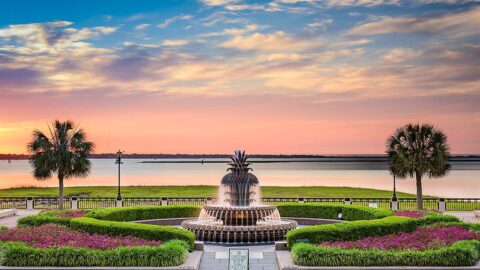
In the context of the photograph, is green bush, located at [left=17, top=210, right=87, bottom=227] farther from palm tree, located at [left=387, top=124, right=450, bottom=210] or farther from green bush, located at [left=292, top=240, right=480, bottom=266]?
palm tree, located at [left=387, top=124, right=450, bottom=210]

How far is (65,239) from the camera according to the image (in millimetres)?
20156

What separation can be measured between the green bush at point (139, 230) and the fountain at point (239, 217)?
308 centimetres

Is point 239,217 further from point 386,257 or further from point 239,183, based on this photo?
point 386,257

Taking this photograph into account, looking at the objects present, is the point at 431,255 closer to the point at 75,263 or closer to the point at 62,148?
the point at 75,263

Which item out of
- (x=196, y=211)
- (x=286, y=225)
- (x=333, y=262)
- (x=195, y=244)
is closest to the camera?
(x=333, y=262)

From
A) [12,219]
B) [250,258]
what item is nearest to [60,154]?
[12,219]

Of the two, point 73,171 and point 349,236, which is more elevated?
point 73,171

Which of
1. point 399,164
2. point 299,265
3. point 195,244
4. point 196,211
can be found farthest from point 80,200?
point 299,265

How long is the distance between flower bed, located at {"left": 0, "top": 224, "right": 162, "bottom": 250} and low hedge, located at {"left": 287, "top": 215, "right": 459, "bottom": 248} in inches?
200

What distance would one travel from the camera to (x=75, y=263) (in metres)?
17.2

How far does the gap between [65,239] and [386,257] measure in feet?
36.7

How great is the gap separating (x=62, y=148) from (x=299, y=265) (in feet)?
87.6

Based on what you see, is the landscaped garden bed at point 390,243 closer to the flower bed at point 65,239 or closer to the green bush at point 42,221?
the flower bed at point 65,239

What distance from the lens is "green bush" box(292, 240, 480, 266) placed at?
17.0 m
